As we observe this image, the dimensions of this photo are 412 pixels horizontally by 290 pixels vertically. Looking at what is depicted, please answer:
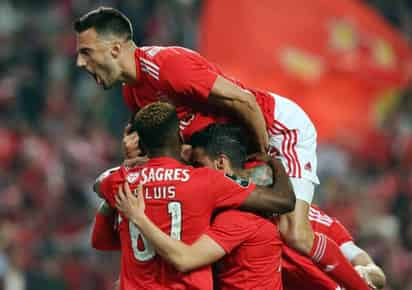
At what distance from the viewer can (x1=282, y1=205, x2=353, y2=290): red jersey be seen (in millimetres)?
9656

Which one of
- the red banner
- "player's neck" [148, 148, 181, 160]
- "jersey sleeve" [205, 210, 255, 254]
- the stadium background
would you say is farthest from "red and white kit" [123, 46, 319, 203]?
the red banner

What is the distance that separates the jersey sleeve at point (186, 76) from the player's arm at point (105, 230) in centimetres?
93

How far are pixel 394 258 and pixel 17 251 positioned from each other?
12.5 feet

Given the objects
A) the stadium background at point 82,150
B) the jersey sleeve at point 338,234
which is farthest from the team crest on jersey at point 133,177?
the stadium background at point 82,150

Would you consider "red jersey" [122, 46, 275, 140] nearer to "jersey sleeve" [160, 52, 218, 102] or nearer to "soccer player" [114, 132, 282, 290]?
"jersey sleeve" [160, 52, 218, 102]

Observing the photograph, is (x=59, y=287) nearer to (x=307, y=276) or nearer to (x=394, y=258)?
(x=394, y=258)

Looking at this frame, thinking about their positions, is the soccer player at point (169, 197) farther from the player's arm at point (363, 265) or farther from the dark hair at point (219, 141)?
the player's arm at point (363, 265)

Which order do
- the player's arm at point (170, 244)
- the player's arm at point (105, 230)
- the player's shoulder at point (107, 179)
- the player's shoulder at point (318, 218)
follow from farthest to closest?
the player's shoulder at point (318, 218)
the player's arm at point (105, 230)
the player's shoulder at point (107, 179)
the player's arm at point (170, 244)

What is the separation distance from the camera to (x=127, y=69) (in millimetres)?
9047

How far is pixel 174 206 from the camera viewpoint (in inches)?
342

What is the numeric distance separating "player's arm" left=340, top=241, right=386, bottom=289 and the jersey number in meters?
1.72

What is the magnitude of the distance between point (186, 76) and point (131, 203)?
2.55 feet

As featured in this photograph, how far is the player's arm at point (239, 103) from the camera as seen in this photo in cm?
893

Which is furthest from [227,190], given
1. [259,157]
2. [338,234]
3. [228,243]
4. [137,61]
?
[338,234]
